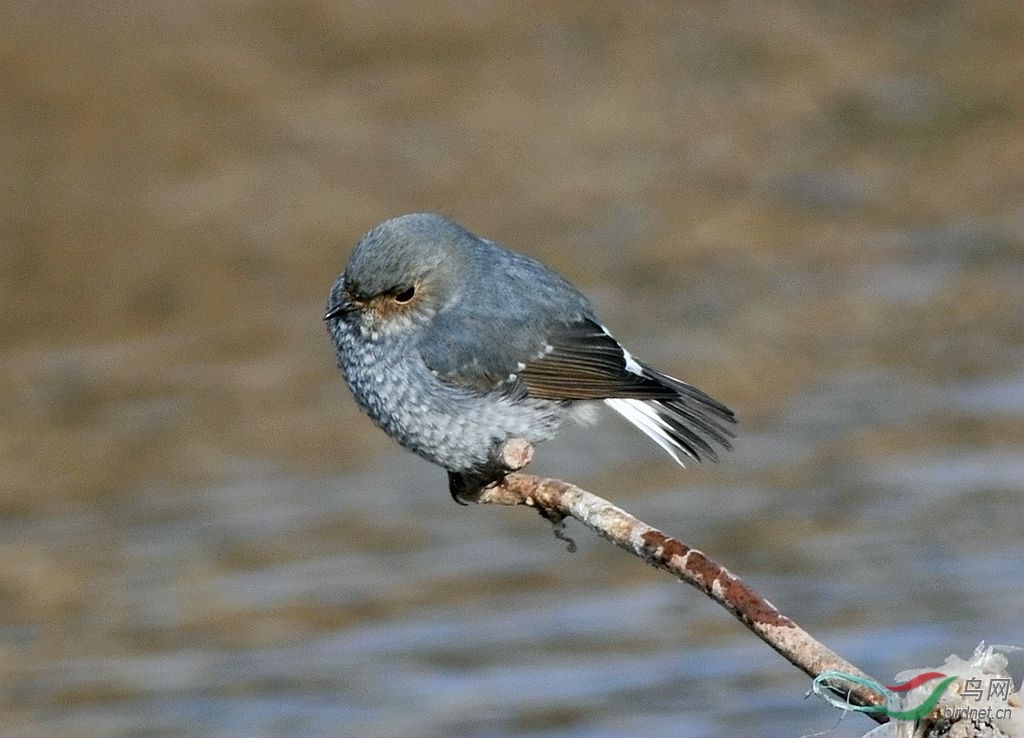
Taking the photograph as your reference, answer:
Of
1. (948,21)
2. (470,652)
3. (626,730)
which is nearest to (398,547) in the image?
(470,652)

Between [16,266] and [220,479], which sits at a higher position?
[16,266]

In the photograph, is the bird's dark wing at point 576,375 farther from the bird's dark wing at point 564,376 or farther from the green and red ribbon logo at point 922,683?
the green and red ribbon logo at point 922,683

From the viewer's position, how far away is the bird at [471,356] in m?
5.94

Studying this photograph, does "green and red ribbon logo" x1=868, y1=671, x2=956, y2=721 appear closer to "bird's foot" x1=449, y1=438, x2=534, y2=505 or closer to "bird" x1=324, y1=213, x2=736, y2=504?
"bird's foot" x1=449, y1=438, x2=534, y2=505

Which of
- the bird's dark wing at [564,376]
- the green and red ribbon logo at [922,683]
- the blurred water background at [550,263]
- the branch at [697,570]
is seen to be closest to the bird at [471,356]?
the bird's dark wing at [564,376]

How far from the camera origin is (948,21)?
18594mm

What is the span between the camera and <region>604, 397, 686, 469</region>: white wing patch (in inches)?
246

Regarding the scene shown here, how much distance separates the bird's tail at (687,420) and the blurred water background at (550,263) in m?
4.39

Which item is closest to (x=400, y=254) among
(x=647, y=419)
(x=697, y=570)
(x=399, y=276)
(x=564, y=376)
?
(x=399, y=276)

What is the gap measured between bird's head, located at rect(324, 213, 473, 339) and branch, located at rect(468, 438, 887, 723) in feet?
3.46

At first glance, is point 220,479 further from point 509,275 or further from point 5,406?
point 509,275

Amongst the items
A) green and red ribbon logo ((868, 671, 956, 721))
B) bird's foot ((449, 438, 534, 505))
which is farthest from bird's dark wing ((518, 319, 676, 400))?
green and red ribbon logo ((868, 671, 956, 721))

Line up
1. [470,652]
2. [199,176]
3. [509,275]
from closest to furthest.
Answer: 1. [509,275]
2. [470,652]
3. [199,176]

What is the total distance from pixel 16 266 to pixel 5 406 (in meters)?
1.76
